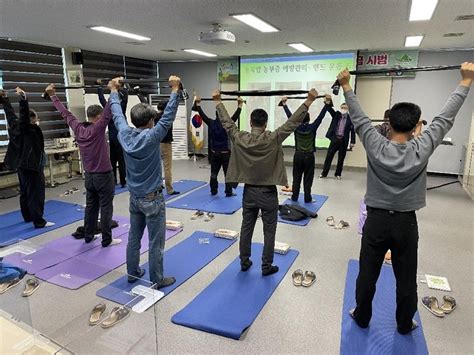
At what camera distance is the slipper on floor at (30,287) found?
2718 mm

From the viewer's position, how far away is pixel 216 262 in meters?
3.62

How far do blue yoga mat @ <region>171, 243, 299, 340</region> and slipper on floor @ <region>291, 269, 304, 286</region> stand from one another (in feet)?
0.39

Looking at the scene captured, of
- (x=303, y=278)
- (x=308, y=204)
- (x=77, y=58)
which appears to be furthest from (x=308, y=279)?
(x=77, y=58)

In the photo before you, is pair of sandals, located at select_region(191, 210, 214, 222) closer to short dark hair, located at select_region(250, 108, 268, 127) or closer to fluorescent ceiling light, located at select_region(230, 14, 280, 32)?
short dark hair, located at select_region(250, 108, 268, 127)

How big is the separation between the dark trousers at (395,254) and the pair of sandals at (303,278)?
0.73 metres

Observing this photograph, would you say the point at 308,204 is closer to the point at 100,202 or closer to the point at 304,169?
the point at 304,169

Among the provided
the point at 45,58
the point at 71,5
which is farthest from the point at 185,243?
the point at 45,58

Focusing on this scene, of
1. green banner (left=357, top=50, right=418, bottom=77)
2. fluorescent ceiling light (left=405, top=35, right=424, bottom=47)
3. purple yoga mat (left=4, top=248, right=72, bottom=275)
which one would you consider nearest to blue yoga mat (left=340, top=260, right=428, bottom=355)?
purple yoga mat (left=4, top=248, right=72, bottom=275)

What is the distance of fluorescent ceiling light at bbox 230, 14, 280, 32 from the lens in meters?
4.53

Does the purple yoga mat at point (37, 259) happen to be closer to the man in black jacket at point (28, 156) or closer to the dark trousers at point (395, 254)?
the man in black jacket at point (28, 156)

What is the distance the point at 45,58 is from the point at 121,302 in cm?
670

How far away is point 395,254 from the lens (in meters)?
2.25

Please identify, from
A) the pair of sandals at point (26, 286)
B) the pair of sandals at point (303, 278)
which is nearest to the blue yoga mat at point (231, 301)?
the pair of sandals at point (303, 278)

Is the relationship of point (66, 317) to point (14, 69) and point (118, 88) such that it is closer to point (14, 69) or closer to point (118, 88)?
point (118, 88)
